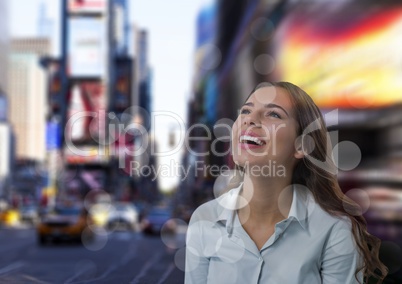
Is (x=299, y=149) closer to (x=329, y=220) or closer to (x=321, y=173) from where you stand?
(x=321, y=173)

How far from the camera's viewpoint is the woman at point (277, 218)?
235cm

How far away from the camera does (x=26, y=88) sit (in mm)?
177000

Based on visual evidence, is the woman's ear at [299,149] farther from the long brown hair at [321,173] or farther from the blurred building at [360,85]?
the blurred building at [360,85]

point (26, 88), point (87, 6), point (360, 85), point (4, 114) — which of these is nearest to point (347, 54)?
point (360, 85)

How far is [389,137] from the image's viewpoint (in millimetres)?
6762

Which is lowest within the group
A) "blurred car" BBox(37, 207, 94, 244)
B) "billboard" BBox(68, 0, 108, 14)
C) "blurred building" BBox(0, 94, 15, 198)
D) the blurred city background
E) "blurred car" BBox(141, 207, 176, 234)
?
"blurred building" BBox(0, 94, 15, 198)

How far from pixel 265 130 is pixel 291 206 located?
323mm

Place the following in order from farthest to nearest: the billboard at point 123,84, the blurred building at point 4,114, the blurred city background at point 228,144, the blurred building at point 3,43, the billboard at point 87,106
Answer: the billboard at point 123,84 → the blurred building at point 4,114 → the blurred building at point 3,43 → the billboard at point 87,106 → the blurred city background at point 228,144

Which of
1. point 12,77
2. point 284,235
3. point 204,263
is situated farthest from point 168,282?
point 12,77

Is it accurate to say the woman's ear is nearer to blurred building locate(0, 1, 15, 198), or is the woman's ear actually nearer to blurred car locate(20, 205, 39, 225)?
blurred car locate(20, 205, 39, 225)

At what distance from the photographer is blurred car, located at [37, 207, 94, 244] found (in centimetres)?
1944

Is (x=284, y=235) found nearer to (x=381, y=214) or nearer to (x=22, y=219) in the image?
(x=381, y=214)

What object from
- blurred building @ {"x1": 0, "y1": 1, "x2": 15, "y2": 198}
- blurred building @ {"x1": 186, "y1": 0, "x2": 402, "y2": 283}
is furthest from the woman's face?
blurred building @ {"x1": 0, "y1": 1, "x2": 15, "y2": 198}

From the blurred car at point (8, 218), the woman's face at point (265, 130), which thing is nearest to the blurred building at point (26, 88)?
the blurred car at point (8, 218)
